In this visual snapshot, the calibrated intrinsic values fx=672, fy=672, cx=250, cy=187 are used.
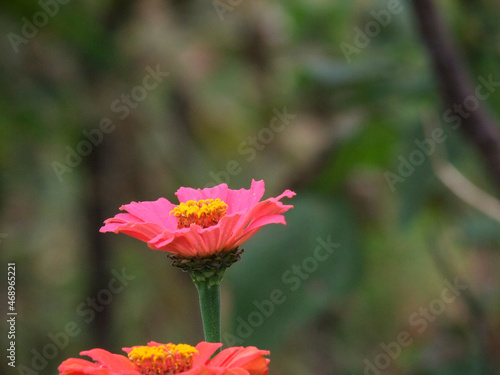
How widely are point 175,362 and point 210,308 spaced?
0.14ft

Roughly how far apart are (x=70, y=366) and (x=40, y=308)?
4.07 feet

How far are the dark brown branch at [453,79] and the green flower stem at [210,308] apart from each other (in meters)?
0.40

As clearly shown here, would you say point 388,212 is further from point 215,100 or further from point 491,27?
point 491,27

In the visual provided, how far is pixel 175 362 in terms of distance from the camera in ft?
0.98

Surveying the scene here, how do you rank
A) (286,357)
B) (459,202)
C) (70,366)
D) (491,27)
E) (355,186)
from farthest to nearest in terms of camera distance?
(286,357) → (355,186) → (459,202) → (491,27) → (70,366)

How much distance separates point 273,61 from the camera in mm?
1396

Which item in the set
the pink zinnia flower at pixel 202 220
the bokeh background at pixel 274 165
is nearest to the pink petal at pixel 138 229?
the pink zinnia flower at pixel 202 220

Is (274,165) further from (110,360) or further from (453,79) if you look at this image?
(110,360)

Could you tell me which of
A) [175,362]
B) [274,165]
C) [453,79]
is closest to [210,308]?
[175,362]

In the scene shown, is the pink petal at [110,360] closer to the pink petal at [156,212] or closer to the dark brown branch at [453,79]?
the pink petal at [156,212]

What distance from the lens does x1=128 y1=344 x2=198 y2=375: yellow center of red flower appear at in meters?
0.30

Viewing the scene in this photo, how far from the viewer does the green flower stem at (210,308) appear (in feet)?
1.07

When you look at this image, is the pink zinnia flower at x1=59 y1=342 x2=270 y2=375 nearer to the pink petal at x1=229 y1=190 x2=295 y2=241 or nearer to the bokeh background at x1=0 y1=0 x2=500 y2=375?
the pink petal at x1=229 y1=190 x2=295 y2=241

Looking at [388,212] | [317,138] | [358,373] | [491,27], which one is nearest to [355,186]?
[388,212]
